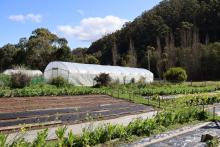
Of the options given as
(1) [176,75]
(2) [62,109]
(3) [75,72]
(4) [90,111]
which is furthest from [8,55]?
(4) [90,111]

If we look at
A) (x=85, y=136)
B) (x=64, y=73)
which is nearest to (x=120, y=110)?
(x=85, y=136)

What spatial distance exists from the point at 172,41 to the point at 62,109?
4993 centimetres

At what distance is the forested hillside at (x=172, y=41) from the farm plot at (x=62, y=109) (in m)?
38.6

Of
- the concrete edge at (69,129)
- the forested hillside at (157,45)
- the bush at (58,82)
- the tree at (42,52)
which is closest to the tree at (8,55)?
the forested hillside at (157,45)

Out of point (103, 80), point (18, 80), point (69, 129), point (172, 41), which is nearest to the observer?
point (69, 129)

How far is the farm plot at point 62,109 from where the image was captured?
1402 centimetres

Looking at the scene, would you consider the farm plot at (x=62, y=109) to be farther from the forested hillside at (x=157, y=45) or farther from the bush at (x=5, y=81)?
the forested hillside at (x=157, y=45)

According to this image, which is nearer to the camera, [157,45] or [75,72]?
[75,72]

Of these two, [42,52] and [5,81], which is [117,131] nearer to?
[5,81]

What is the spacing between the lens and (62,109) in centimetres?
1711

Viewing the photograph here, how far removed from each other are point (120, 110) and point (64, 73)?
14788mm

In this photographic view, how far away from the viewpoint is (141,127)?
38.2 ft

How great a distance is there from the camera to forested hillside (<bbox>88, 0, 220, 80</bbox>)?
196ft

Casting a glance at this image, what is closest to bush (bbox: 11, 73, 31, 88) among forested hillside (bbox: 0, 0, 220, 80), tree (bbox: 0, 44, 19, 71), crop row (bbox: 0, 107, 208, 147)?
crop row (bbox: 0, 107, 208, 147)
